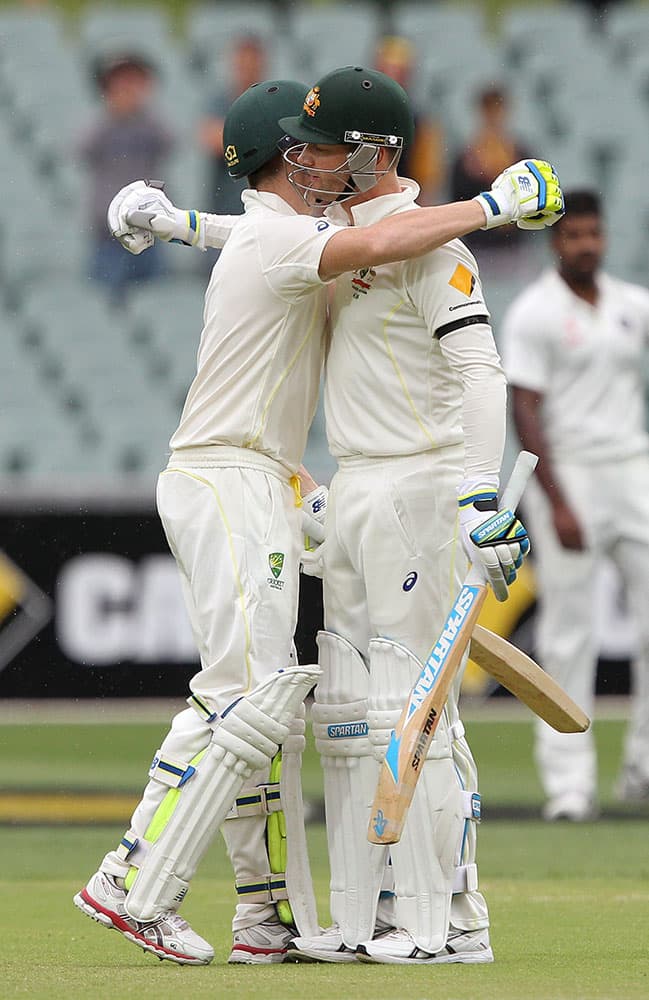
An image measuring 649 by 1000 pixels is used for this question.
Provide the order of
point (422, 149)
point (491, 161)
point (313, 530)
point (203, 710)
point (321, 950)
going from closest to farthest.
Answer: point (203, 710) < point (321, 950) < point (313, 530) < point (491, 161) < point (422, 149)

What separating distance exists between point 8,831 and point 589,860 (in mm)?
2240

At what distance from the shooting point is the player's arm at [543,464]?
7.53 m

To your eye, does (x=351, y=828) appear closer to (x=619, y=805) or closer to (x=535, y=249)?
(x=619, y=805)

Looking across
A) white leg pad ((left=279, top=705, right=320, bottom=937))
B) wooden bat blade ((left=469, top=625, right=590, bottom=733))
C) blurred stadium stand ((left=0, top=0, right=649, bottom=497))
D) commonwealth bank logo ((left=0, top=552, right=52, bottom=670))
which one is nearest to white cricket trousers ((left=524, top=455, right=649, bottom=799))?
wooden bat blade ((left=469, top=625, right=590, bottom=733))

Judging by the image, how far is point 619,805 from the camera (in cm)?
780

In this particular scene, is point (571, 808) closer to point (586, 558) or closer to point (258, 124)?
point (586, 558)

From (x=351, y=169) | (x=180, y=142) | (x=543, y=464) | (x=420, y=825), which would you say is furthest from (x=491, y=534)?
(x=180, y=142)

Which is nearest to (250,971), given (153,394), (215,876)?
(215,876)

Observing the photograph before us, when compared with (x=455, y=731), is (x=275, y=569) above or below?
above

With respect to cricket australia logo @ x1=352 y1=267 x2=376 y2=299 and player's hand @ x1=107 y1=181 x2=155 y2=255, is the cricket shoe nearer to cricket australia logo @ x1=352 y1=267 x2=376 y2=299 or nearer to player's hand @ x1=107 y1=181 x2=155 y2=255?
cricket australia logo @ x1=352 y1=267 x2=376 y2=299

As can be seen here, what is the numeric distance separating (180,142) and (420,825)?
10.3 m

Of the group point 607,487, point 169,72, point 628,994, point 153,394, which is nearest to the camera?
point 628,994

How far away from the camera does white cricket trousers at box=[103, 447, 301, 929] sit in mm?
4285

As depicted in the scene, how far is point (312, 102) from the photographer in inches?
173
